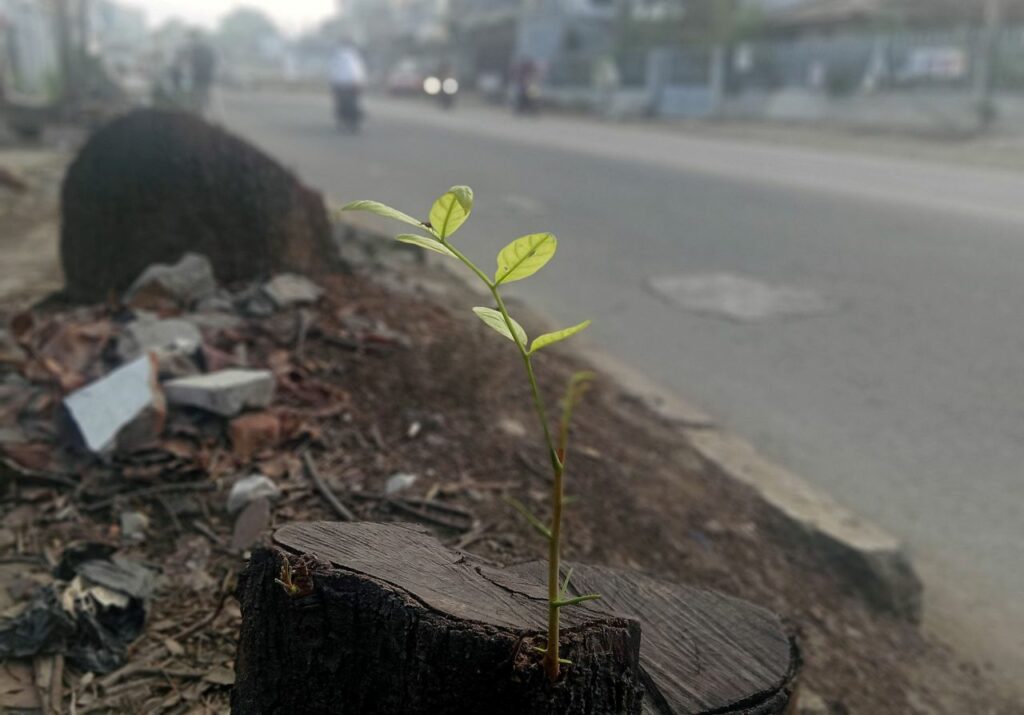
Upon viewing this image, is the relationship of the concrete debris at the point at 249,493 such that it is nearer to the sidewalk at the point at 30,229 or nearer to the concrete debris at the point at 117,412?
the concrete debris at the point at 117,412

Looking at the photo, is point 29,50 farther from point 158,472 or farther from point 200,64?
point 158,472

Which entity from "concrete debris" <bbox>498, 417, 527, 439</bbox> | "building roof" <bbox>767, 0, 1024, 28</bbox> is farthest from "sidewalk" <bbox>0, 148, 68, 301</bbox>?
"building roof" <bbox>767, 0, 1024, 28</bbox>

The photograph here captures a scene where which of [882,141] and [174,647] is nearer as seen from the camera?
[174,647]

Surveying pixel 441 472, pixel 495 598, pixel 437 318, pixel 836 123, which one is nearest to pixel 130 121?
pixel 437 318

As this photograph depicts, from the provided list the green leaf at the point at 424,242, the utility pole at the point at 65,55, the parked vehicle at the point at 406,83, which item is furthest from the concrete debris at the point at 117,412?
the parked vehicle at the point at 406,83

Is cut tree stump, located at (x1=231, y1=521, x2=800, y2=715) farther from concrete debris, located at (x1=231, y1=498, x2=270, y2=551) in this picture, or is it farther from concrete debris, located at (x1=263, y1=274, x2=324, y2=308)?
concrete debris, located at (x1=263, y1=274, x2=324, y2=308)

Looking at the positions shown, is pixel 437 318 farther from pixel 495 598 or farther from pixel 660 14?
pixel 660 14

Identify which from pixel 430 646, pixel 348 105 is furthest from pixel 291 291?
pixel 348 105
